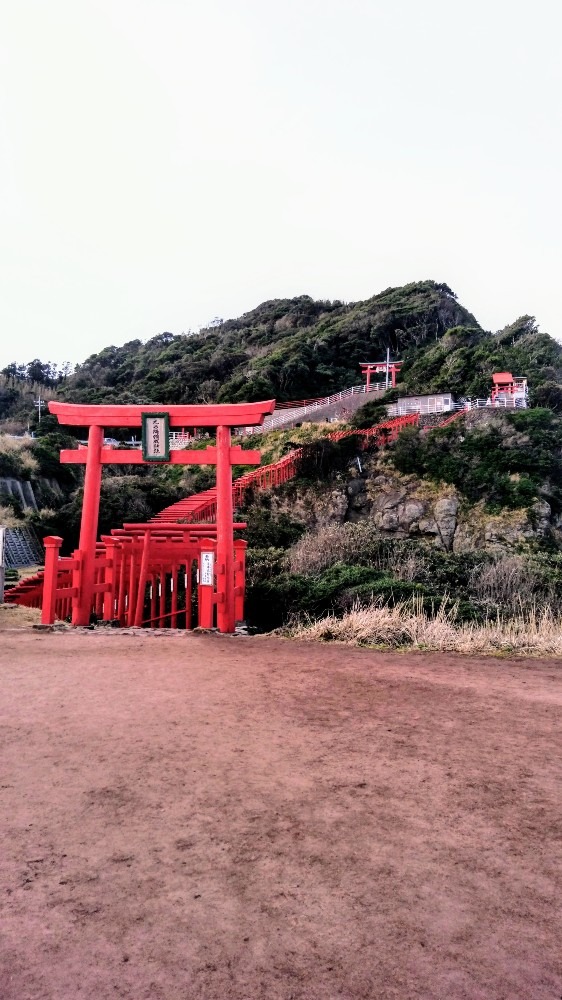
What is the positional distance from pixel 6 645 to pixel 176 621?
4.95m

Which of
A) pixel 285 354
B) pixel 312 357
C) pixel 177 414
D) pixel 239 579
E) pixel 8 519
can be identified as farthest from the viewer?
pixel 285 354

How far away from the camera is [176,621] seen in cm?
1228

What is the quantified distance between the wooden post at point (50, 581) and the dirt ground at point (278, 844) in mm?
3813

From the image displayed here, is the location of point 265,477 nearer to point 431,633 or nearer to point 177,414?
point 177,414

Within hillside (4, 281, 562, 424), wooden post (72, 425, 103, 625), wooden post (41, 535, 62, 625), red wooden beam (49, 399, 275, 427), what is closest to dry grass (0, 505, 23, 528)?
red wooden beam (49, 399, 275, 427)

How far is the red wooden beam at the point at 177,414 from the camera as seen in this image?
10.1 metres

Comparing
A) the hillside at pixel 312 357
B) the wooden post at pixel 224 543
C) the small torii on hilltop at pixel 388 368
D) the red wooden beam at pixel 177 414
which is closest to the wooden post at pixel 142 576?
the wooden post at pixel 224 543

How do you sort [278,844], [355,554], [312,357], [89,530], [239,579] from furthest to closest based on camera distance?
[312,357] < [355,554] < [89,530] < [239,579] < [278,844]

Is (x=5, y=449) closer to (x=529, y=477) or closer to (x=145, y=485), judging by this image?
(x=145, y=485)

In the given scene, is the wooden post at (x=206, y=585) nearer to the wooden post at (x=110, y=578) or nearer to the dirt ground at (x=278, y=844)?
the wooden post at (x=110, y=578)

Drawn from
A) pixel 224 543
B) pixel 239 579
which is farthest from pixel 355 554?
pixel 224 543

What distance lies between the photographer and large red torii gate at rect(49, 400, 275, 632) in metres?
9.78

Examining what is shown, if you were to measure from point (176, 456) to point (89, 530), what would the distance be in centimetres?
189

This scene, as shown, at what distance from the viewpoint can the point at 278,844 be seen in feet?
9.27
